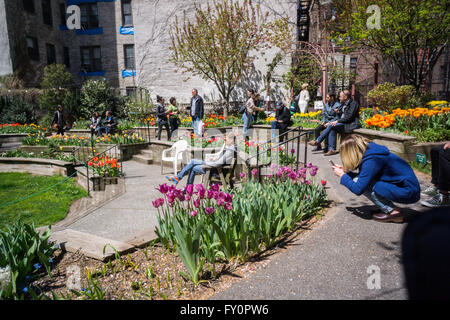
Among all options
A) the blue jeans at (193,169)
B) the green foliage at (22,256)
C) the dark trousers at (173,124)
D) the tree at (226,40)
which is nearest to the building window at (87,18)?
the tree at (226,40)

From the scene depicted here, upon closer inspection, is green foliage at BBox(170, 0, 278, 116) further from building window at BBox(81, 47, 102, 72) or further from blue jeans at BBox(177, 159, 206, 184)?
building window at BBox(81, 47, 102, 72)

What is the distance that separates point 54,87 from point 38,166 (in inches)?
558

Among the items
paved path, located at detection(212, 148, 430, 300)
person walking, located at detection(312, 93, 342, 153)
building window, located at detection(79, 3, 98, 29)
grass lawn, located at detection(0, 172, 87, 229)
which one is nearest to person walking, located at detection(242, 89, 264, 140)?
person walking, located at detection(312, 93, 342, 153)

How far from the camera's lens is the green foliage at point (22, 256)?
2686mm

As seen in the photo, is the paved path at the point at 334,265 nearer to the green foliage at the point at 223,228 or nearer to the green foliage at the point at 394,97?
the green foliage at the point at 223,228

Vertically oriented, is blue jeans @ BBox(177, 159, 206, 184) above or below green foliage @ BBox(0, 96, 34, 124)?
below

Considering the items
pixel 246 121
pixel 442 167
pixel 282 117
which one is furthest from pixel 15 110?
pixel 442 167

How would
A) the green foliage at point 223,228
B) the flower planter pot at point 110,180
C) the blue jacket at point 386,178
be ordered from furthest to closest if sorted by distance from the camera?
1. the flower planter pot at point 110,180
2. the blue jacket at point 386,178
3. the green foliage at point 223,228

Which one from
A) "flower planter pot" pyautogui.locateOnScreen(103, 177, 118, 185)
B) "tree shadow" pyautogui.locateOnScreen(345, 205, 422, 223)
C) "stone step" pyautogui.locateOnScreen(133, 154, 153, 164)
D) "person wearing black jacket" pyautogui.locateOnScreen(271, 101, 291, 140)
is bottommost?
"flower planter pot" pyautogui.locateOnScreen(103, 177, 118, 185)

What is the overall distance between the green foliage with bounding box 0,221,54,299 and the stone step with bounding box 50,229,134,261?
0.67 feet

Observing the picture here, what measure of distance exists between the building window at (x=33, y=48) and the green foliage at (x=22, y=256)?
976 inches

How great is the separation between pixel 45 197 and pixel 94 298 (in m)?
5.74

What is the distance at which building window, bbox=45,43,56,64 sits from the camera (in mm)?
24719
